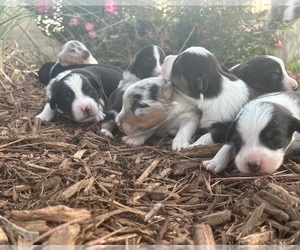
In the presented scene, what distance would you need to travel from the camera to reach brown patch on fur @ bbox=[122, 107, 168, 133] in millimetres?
4508

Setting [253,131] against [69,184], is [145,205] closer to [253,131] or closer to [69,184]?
[69,184]

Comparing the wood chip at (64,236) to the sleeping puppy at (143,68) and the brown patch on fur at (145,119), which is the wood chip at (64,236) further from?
the sleeping puppy at (143,68)

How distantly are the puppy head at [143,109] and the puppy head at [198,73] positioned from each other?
0.19 m

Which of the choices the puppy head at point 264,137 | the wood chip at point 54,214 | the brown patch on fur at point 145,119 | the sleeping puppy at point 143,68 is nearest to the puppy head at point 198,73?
the brown patch on fur at point 145,119

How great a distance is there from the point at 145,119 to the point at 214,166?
1.09m

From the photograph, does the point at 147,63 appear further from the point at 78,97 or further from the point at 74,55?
the point at 74,55

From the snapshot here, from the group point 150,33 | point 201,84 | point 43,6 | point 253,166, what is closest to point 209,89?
point 201,84

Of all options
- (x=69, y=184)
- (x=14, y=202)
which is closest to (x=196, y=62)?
(x=69, y=184)

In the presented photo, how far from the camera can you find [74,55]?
7.12m

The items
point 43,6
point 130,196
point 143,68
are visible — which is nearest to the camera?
point 130,196

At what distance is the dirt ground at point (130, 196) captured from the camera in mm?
2570

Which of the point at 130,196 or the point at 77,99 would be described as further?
the point at 77,99

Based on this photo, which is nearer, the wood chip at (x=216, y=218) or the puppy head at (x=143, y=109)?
the wood chip at (x=216, y=218)

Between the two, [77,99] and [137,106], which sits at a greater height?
[137,106]
